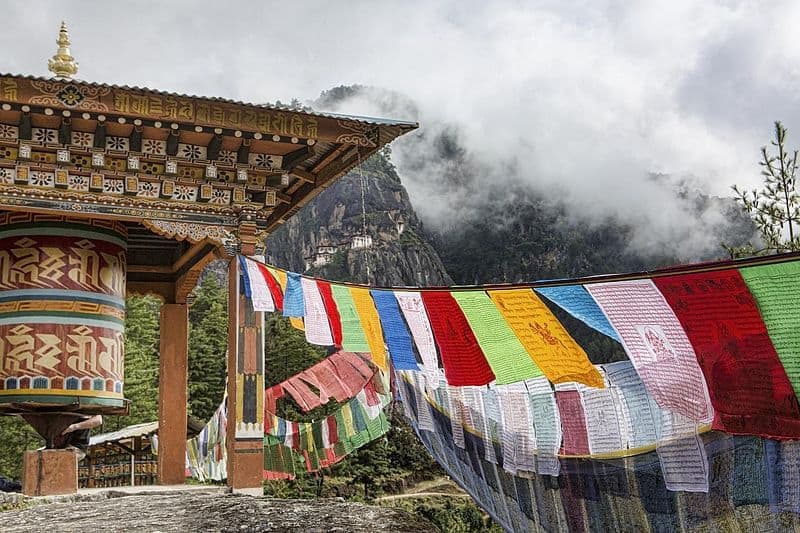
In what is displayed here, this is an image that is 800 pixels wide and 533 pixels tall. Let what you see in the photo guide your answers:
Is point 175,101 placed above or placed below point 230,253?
above

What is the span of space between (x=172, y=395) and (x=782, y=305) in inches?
360

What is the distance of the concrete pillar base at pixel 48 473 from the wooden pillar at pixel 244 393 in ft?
5.06

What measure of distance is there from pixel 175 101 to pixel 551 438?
5236 mm

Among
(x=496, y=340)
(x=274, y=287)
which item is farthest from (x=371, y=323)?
(x=274, y=287)

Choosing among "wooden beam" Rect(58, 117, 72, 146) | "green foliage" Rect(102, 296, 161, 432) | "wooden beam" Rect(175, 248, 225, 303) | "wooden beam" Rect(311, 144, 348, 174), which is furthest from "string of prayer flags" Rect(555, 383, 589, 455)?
"green foliage" Rect(102, 296, 161, 432)

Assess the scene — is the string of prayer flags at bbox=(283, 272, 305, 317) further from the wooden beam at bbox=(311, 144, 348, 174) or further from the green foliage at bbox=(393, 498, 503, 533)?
the green foliage at bbox=(393, 498, 503, 533)

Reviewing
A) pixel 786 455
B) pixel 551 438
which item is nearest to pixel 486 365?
pixel 551 438

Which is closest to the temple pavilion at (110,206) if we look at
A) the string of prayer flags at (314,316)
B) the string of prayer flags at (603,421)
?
the string of prayer flags at (314,316)

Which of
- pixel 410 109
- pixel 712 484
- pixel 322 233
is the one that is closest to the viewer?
pixel 712 484

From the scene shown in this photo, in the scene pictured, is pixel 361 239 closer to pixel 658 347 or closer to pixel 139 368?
pixel 139 368

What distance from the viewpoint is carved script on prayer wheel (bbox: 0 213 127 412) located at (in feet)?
30.5

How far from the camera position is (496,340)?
6156 millimetres

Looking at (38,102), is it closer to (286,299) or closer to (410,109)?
(286,299)

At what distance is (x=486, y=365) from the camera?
6.12m
